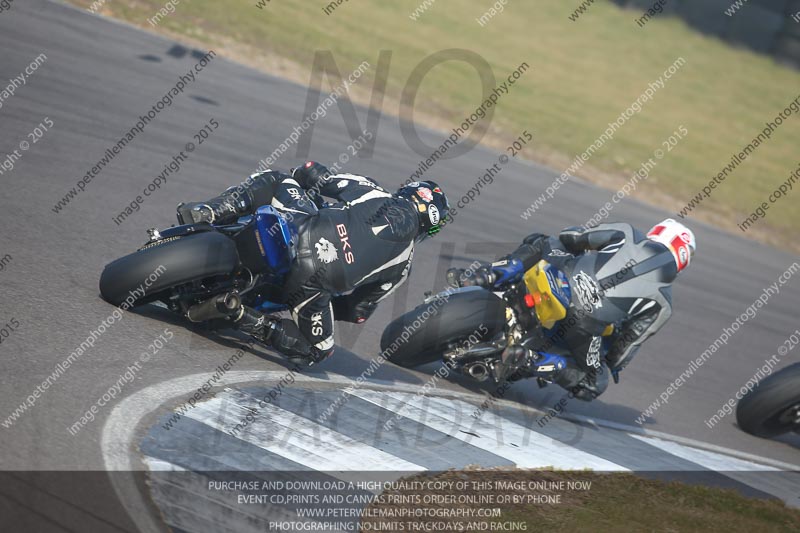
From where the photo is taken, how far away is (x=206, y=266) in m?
5.76

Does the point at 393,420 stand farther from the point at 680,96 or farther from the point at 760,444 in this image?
the point at 680,96

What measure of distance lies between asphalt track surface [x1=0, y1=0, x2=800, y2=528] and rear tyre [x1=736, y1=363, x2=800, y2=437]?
154mm

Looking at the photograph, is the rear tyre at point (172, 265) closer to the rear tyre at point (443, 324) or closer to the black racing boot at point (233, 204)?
the black racing boot at point (233, 204)

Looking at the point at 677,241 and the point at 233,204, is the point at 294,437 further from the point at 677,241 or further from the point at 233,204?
the point at 677,241

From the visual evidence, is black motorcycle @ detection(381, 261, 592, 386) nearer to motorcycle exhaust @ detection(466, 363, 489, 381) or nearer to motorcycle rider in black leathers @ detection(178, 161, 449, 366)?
motorcycle exhaust @ detection(466, 363, 489, 381)

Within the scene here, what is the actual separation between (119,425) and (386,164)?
9050 mm

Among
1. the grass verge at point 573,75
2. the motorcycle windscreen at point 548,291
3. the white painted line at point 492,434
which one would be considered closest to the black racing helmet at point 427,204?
the motorcycle windscreen at point 548,291

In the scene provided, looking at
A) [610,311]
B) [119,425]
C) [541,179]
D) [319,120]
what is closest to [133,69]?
[319,120]

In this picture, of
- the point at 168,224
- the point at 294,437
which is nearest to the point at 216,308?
the point at 294,437

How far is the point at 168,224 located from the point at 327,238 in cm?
291

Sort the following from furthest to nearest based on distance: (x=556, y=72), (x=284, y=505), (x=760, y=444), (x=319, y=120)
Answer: (x=556, y=72) → (x=319, y=120) → (x=760, y=444) → (x=284, y=505)

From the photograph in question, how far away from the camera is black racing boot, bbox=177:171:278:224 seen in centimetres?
611

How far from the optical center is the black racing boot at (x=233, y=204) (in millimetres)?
6105

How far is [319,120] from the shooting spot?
14.9 meters
